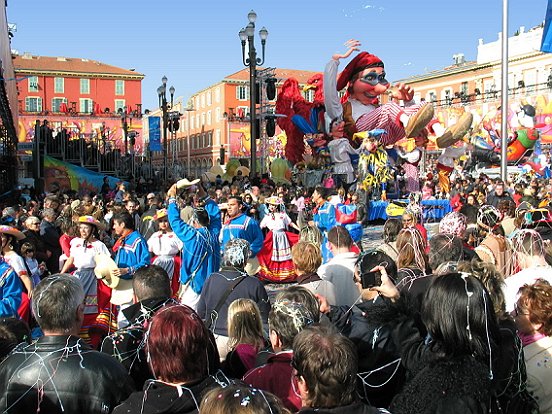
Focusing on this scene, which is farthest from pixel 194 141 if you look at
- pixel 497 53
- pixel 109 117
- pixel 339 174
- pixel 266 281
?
pixel 266 281

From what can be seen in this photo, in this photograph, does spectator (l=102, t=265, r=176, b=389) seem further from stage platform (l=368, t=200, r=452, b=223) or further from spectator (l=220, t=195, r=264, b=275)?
stage platform (l=368, t=200, r=452, b=223)

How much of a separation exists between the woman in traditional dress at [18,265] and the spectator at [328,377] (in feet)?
11.5

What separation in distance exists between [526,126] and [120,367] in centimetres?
4065

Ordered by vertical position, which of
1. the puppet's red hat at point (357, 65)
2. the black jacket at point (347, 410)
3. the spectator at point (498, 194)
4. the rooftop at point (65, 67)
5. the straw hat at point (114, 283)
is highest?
the rooftop at point (65, 67)

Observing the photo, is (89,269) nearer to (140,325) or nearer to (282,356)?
(140,325)

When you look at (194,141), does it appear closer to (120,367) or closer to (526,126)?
(526,126)

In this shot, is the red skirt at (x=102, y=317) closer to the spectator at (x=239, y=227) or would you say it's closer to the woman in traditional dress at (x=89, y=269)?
the woman in traditional dress at (x=89, y=269)

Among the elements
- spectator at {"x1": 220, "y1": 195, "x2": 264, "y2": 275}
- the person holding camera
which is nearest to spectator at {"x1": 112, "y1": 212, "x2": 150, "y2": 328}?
spectator at {"x1": 220, "y1": 195, "x2": 264, "y2": 275}

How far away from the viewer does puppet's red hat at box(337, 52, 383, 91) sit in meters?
24.3

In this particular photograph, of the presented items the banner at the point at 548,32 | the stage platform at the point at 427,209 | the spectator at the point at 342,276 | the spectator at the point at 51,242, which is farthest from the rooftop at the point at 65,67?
the spectator at the point at 342,276

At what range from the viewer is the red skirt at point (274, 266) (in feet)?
35.3

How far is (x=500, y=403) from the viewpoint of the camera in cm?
284

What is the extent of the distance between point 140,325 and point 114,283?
92.3 inches

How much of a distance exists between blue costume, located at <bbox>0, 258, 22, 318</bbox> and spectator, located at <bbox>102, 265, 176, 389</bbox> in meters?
1.52
